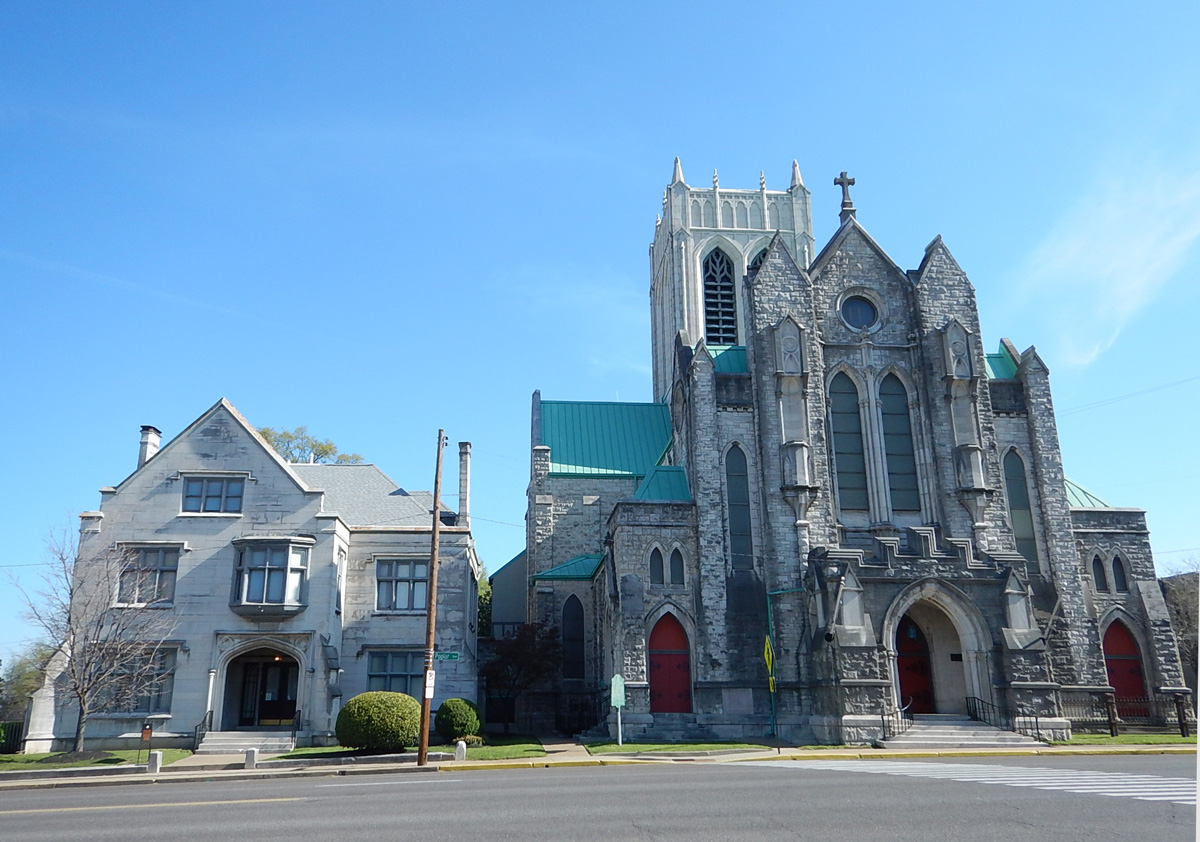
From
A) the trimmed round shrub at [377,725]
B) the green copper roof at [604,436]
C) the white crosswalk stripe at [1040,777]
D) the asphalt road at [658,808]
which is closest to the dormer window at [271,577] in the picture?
the trimmed round shrub at [377,725]

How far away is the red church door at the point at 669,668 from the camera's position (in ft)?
102

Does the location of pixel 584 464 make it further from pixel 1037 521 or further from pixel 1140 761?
pixel 1140 761

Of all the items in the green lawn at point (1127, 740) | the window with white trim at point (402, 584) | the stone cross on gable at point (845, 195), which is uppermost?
the stone cross on gable at point (845, 195)

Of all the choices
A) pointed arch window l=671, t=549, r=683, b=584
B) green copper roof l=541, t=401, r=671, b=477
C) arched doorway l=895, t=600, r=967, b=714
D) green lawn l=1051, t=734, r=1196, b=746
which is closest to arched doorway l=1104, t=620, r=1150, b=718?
green lawn l=1051, t=734, r=1196, b=746

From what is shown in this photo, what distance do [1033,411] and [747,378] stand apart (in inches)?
425

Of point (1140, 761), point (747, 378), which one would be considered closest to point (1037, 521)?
point (747, 378)

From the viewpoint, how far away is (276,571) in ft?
99.7

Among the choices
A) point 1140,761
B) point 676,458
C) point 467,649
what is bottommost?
point 1140,761

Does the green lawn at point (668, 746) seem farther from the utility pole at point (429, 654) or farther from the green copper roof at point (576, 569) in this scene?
the green copper roof at point (576, 569)

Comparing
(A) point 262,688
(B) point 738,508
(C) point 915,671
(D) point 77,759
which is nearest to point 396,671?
(A) point 262,688

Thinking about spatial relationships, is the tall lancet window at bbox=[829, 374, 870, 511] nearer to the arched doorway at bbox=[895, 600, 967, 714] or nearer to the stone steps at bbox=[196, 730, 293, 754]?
the arched doorway at bbox=[895, 600, 967, 714]

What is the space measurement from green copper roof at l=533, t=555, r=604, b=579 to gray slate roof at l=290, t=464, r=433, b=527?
616 centimetres

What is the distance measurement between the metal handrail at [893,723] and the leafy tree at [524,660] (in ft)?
43.1

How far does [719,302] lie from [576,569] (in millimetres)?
21932
